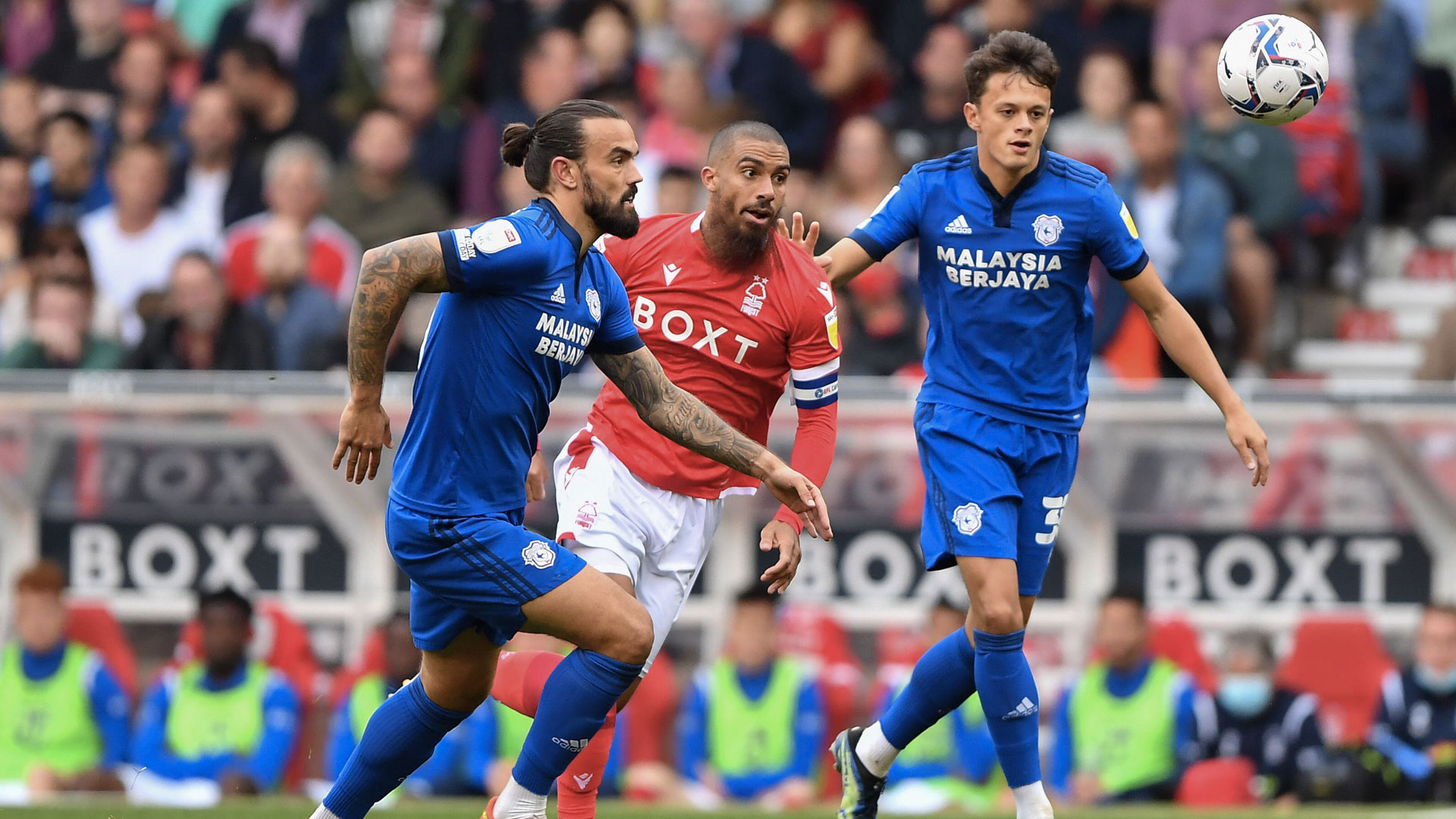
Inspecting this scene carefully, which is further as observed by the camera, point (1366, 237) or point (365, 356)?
point (1366, 237)

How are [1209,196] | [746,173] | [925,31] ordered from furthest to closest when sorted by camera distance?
1. [925,31]
2. [1209,196]
3. [746,173]

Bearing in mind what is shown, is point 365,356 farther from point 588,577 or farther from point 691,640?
point 691,640

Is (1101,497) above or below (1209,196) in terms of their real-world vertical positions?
below

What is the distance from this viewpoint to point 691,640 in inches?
416

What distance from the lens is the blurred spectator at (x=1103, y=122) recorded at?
11664mm

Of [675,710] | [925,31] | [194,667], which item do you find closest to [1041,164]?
[675,710]

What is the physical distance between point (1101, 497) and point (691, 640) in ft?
7.52

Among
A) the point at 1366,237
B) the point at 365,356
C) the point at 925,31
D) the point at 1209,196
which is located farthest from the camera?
the point at 925,31

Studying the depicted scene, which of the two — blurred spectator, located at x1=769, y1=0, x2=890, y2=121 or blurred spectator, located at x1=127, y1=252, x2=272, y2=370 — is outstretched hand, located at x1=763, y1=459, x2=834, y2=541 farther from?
blurred spectator, located at x1=769, y1=0, x2=890, y2=121

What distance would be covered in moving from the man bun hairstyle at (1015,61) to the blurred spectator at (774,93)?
565 cm

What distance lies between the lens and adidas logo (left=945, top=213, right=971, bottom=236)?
6672 mm

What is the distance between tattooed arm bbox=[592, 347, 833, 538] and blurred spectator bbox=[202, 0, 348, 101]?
26.5ft

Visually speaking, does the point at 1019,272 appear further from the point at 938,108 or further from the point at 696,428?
the point at 938,108

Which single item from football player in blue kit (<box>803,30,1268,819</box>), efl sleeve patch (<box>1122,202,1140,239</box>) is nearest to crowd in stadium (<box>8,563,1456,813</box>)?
football player in blue kit (<box>803,30,1268,819</box>)
